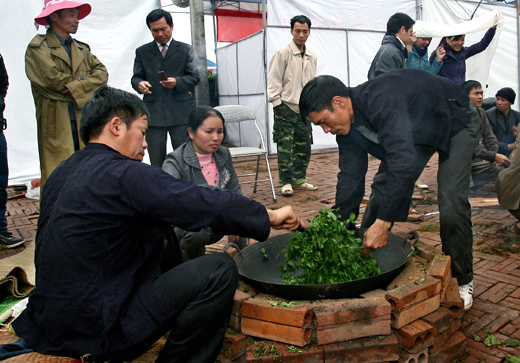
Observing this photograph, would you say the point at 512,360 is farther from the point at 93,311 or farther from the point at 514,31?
the point at 514,31

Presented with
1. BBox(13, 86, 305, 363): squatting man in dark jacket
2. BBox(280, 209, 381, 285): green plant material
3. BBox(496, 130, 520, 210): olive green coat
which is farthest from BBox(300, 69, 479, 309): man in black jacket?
BBox(496, 130, 520, 210): olive green coat

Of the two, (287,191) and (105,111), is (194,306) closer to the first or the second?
(105,111)

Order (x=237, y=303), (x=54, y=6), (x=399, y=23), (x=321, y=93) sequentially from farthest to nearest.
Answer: (x=399, y=23) → (x=54, y=6) → (x=321, y=93) → (x=237, y=303)

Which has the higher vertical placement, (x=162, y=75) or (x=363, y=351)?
(x=162, y=75)

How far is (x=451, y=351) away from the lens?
7.65 feet

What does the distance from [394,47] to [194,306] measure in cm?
389

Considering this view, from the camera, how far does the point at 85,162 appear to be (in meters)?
1.84

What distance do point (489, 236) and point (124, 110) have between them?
3761 mm

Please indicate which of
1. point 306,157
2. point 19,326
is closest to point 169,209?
point 19,326

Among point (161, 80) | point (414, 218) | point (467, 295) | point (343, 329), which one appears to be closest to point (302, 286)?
point (343, 329)

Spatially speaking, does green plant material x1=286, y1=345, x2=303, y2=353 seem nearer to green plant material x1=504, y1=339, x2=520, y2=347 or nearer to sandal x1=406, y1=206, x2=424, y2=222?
green plant material x1=504, y1=339, x2=520, y2=347

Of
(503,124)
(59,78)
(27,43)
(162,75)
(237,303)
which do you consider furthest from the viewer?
(27,43)

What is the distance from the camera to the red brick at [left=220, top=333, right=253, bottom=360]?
2199 millimetres

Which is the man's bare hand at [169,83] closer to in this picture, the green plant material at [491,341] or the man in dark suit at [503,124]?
the green plant material at [491,341]
